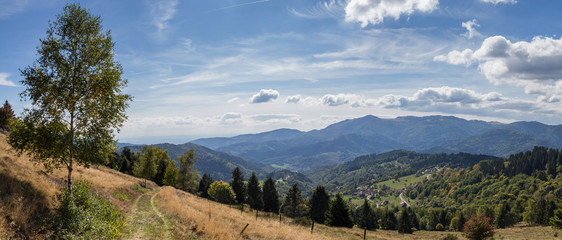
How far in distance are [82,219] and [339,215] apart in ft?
188

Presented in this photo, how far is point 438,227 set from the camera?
453 ft

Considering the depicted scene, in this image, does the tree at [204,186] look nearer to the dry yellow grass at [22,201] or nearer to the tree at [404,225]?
the tree at [404,225]

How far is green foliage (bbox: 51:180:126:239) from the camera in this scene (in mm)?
12086

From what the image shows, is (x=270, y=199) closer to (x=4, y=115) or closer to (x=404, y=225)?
(x=404, y=225)

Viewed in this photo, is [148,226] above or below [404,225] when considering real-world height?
above

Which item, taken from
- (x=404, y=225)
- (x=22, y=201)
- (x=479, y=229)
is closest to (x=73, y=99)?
(x=22, y=201)

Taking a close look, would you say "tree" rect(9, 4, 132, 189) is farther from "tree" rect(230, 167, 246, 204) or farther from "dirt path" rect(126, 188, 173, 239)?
"tree" rect(230, 167, 246, 204)

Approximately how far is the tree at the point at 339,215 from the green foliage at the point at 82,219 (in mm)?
54717

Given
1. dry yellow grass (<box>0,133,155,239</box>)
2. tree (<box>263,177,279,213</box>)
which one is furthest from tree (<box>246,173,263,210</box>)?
dry yellow grass (<box>0,133,155,239</box>)

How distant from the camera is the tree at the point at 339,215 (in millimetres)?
61000

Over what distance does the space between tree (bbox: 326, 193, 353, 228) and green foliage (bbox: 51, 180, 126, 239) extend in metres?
54.7

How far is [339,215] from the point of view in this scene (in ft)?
202

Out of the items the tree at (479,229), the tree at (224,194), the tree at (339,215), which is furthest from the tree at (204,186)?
the tree at (479,229)

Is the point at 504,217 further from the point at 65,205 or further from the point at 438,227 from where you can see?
the point at 65,205
